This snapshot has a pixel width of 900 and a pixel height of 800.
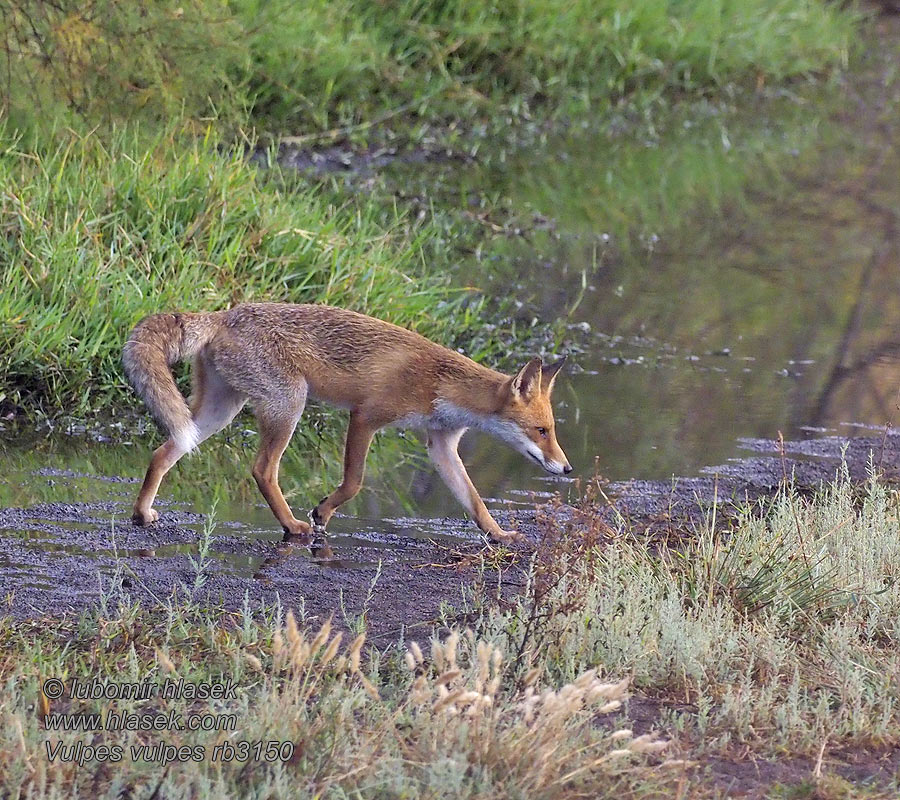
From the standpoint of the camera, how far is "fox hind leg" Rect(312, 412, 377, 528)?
6672mm

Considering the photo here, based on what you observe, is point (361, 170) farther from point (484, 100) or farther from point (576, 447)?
point (576, 447)

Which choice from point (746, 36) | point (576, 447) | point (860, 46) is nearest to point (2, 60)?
point (576, 447)

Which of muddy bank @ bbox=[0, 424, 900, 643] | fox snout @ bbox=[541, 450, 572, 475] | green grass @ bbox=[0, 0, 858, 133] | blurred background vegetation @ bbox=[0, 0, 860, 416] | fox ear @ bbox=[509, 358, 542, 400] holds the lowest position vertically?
muddy bank @ bbox=[0, 424, 900, 643]

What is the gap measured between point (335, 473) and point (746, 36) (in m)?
13.7

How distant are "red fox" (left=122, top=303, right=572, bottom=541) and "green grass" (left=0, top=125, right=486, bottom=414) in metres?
1.43

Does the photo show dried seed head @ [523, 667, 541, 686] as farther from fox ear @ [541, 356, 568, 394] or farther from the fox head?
fox ear @ [541, 356, 568, 394]

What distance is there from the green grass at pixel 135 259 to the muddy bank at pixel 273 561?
1.12 m

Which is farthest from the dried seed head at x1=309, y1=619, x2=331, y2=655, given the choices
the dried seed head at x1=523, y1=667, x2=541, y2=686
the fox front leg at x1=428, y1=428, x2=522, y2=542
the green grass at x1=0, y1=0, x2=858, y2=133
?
the green grass at x1=0, y1=0, x2=858, y2=133

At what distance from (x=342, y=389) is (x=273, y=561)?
41.8 inches

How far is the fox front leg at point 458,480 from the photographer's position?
668 centimetres

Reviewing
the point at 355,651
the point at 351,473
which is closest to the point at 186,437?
the point at 351,473

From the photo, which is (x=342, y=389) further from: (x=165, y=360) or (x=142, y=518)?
(x=142, y=518)

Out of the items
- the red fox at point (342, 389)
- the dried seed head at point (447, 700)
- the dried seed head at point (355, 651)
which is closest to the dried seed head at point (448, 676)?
the dried seed head at point (447, 700)

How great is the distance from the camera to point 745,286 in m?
12.3
